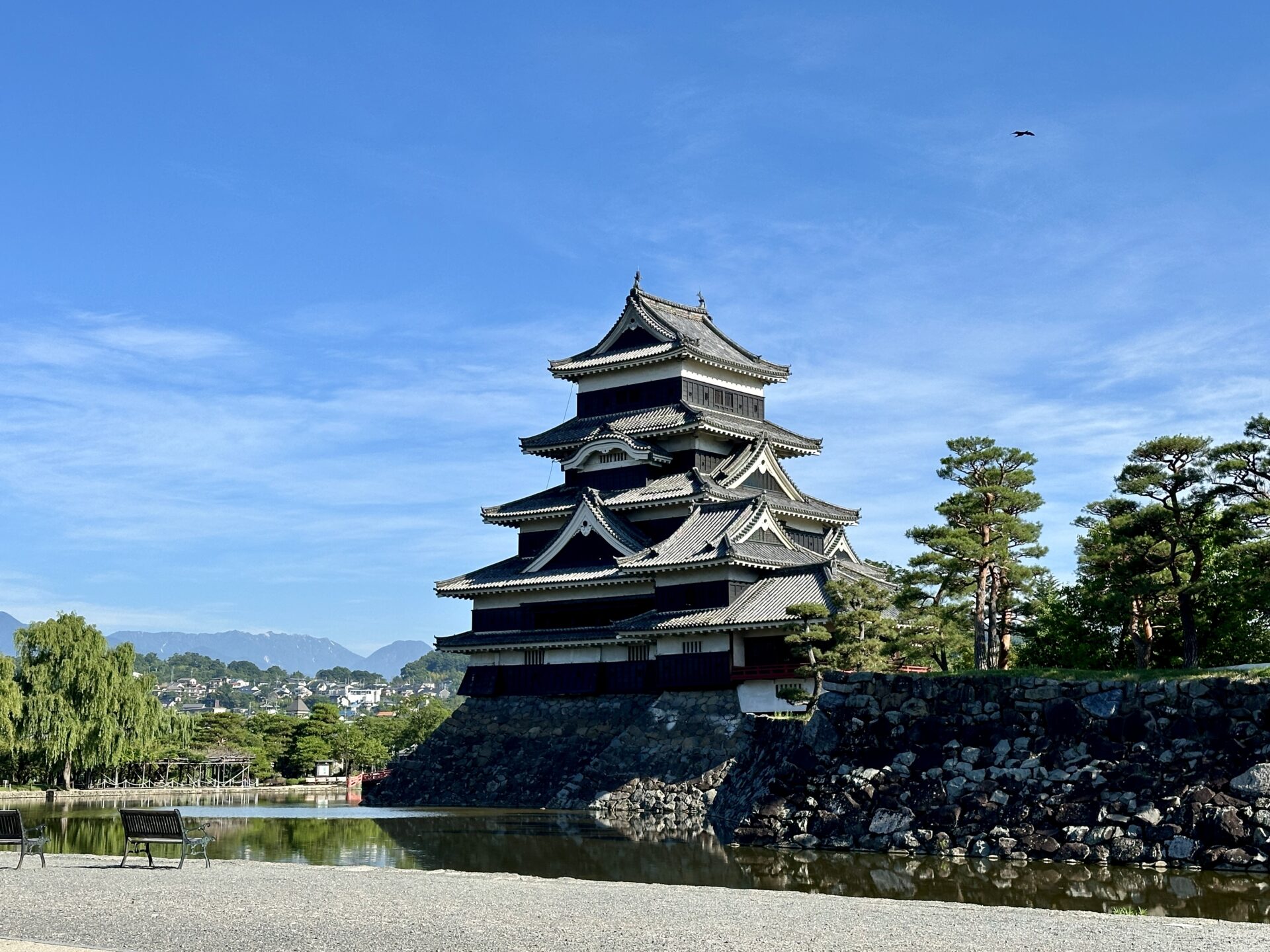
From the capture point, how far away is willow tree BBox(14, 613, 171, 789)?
4856cm

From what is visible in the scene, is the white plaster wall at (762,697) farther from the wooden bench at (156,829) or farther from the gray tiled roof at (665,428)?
the wooden bench at (156,829)

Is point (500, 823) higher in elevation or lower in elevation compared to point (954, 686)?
lower

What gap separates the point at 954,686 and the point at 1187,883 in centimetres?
732

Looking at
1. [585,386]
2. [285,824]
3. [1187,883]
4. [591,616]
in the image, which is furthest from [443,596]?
[1187,883]

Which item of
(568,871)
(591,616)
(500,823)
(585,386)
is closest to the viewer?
(568,871)

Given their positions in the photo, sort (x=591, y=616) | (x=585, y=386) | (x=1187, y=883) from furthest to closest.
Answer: (x=585, y=386)
(x=591, y=616)
(x=1187, y=883)

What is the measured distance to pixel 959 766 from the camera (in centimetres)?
→ 2584

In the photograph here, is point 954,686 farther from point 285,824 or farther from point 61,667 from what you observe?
point 61,667

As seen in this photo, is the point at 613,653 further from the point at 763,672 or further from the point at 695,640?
the point at 763,672

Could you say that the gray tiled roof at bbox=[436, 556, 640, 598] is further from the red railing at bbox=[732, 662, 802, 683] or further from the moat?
the moat

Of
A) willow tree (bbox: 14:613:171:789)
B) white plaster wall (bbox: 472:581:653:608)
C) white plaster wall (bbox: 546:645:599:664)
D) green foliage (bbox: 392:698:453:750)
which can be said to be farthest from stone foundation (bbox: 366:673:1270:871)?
green foliage (bbox: 392:698:453:750)

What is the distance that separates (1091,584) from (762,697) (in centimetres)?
958

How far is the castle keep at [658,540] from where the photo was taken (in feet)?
123

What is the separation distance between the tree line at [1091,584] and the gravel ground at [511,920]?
1394cm
